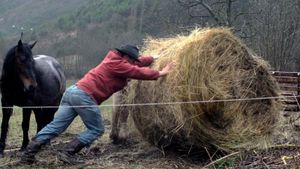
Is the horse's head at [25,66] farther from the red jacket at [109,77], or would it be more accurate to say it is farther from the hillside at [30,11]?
the hillside at [30,11]

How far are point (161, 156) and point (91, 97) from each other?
143 centimetres

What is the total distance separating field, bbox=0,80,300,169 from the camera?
234 inches

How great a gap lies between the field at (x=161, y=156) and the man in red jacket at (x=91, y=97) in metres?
0.29

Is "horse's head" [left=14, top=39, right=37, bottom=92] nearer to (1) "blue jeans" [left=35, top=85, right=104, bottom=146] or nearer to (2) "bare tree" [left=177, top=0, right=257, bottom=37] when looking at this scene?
(1) "blue jeans" [left=35, top=85, right=104, bottom=146]

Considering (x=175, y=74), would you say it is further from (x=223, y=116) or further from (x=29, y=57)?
(x=29, y=57)

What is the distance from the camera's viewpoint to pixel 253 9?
28422 millimetres

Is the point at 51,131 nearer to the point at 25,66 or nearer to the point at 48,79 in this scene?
the point at 25,66

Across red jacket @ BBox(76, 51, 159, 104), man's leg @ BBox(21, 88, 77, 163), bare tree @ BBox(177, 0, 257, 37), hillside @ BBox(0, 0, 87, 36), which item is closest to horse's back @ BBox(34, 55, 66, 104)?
man's leg @ BBox(21, 88, 77, 163)

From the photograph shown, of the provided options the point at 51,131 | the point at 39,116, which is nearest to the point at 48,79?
the point at 39,116

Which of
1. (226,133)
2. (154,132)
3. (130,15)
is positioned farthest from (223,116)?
(130,15)

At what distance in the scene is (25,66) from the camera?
796cm

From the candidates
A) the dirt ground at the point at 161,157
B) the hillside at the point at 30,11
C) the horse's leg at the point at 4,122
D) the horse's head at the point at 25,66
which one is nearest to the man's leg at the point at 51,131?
the dirt ground at the point at 161,157

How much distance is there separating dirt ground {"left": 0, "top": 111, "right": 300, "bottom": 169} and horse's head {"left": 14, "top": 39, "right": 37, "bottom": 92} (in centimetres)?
112

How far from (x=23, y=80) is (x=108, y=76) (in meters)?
1.82
